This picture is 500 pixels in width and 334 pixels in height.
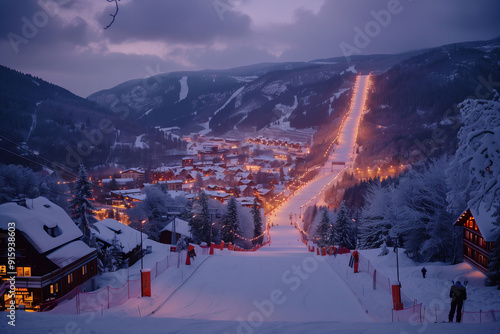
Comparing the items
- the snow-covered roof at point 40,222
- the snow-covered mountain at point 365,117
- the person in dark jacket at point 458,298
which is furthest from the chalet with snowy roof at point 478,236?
the snow-covered mountain at point 365,117

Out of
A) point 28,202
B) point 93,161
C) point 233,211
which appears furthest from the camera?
point 93,161

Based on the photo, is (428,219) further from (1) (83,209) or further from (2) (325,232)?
(1) (83,209)

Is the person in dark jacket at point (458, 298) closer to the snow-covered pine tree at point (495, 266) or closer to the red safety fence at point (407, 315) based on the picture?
the red safety fence at point (407, 315)

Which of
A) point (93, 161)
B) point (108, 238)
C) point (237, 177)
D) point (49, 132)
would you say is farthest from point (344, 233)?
point (49, 132)

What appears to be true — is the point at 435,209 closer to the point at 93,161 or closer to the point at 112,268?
the point at 112,268

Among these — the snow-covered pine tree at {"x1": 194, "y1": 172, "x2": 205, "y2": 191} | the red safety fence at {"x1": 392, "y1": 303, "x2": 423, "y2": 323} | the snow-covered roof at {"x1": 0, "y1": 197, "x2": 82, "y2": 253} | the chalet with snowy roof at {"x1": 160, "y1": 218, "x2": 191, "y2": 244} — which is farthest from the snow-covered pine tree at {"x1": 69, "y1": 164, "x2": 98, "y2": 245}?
the snow-covered pine tree at {"x1": 194, "y1": 172, "x2": 205, "y2": 191}

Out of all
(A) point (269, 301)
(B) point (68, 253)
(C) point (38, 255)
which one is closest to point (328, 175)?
(B) point (68, 253)

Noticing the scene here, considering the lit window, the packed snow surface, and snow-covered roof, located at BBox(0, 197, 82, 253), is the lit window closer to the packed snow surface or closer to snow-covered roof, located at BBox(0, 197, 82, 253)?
snow-covered roof, located at BBox(0, 197, 82, 253)
